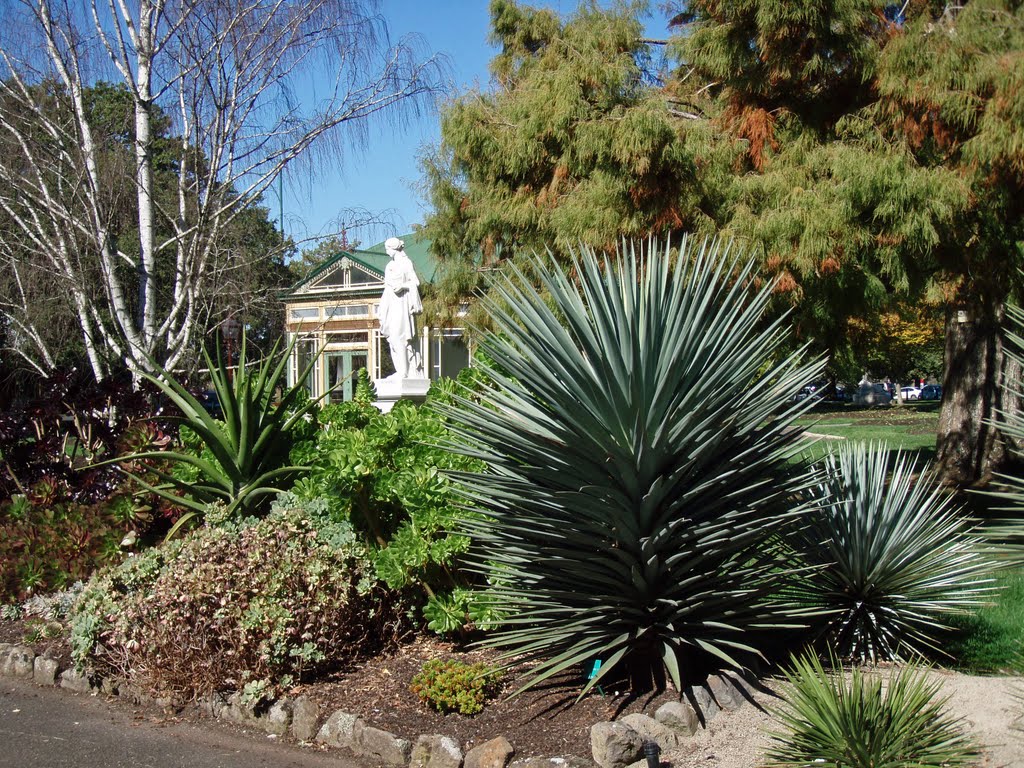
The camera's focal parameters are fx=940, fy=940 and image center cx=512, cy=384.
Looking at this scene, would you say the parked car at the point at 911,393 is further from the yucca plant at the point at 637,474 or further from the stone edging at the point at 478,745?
the stone edging at the point at 478,745

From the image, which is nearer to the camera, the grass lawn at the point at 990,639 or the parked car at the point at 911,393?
the grass lawn at the point at 990,639

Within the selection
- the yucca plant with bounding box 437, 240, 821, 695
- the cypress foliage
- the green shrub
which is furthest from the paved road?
the cypress foliage

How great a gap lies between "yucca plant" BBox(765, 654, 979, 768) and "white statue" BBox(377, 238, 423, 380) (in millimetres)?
7950

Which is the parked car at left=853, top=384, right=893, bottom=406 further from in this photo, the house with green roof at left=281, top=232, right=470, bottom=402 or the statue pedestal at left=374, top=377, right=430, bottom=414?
the statue pedestal at left=374, top=377, right=430, bottom=414

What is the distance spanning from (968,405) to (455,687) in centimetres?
1169

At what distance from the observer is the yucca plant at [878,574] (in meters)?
5.65

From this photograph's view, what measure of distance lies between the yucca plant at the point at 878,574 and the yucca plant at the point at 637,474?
646 millimetres

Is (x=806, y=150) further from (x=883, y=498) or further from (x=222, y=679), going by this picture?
(x=222, y=679)

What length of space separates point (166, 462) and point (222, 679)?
313 centimetres

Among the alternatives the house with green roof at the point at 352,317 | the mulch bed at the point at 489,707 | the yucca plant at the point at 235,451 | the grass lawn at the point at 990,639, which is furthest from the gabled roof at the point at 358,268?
the mulch bed at the point at 489,707

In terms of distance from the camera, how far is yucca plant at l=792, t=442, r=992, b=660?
18.5ft

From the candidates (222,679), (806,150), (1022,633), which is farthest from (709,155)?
(222,679)

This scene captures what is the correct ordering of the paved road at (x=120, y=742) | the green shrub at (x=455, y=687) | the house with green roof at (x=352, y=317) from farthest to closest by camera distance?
the house with green roof at (x=352, y=317) → the green shrub at (x=455, y=687) → the paved road at (x=120, y=742)

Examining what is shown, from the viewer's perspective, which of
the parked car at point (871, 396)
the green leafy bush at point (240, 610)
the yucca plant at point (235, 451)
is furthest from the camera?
the parked car at point (871, 396)
